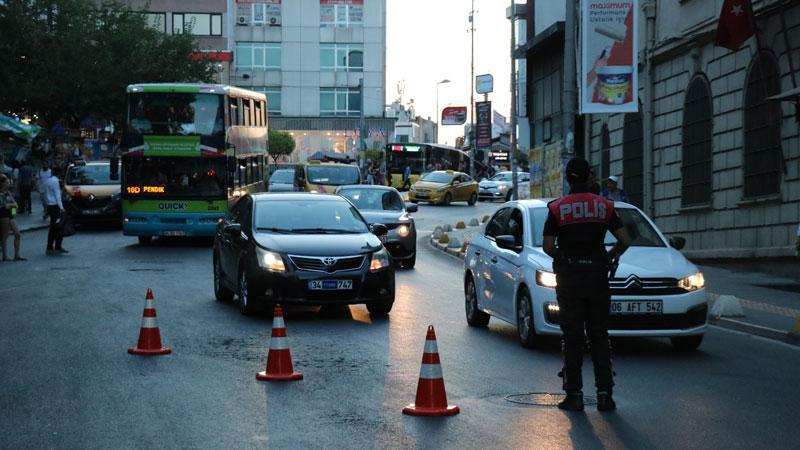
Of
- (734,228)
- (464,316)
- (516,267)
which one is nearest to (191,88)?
(734,228)

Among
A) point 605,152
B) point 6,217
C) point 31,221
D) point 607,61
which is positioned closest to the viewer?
point 607,61

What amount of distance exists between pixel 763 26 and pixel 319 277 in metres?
11.7

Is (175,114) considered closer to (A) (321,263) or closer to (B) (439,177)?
(A) (321,263)

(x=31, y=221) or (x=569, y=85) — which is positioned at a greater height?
(x=569, y=85)

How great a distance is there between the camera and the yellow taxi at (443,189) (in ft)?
197

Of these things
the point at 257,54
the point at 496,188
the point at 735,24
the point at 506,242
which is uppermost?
the point at 257,54

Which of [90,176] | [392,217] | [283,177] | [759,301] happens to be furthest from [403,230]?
[283,177]

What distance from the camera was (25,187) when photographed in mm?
43375

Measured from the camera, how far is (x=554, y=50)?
44.7 meters

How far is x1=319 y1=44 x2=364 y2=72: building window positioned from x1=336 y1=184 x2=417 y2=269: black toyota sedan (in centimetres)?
7911

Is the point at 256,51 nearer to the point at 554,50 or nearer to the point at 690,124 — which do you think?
the point at 554,50

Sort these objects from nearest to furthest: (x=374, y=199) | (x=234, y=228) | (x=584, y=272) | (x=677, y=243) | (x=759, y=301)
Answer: (x=584, y=272), (x=677, y=243), (x=234, y=228), (x=759, y=301), (x=374, y=199)

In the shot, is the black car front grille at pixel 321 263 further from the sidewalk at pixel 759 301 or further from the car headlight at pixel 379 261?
the sidewalk at pixel 759 301

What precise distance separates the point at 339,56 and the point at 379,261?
301 feet
